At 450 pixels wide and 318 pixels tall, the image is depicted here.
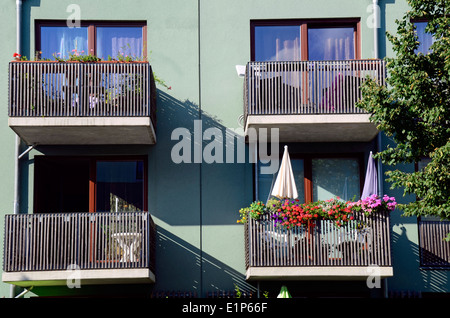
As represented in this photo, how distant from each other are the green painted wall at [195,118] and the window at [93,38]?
210mm

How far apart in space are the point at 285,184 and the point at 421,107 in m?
3.73

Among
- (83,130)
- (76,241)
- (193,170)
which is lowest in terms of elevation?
(76,241)

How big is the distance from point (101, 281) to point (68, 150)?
3297 mm

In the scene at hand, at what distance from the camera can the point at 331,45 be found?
64.0ft

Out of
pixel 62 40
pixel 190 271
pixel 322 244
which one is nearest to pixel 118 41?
pixel 62 40

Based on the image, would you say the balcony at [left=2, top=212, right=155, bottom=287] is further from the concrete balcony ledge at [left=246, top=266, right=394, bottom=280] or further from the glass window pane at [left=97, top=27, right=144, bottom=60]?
the glass window pane at [left=97, top=27, right=144, bottom=60]

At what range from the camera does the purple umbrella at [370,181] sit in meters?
18.0

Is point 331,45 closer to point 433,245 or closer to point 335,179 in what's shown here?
point 335,179

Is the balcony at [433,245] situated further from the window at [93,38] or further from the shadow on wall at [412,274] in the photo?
the window at [93,38]

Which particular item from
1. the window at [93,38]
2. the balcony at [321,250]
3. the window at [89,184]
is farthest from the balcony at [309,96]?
the window at [93,38]

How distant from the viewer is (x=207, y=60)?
19.3 m

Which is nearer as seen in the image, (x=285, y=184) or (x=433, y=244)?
(x=285, y=184)

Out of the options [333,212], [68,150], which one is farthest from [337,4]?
[68,150]

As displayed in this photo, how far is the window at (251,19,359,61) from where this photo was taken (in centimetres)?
1948
